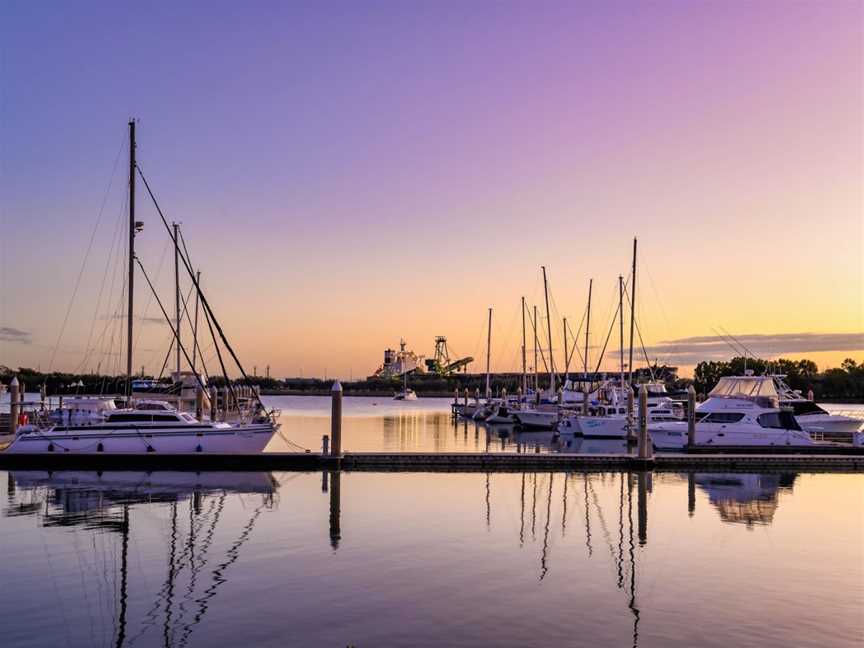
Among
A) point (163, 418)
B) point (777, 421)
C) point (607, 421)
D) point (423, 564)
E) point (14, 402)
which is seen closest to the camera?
point (423, 564)

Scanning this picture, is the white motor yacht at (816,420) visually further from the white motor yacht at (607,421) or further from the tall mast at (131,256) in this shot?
the tall mast at (131,256)

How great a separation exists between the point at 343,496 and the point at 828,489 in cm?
1785

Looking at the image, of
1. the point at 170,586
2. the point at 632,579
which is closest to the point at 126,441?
the point at 170,586

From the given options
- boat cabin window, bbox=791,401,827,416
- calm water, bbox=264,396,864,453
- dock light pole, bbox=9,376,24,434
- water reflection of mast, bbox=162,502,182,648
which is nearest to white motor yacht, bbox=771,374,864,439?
boat cabin window, bbox=791,401,827,416

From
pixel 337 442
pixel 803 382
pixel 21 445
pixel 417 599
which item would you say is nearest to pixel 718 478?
pixel 337 442

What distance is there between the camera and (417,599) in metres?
15.4

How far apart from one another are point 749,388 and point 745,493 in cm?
1805

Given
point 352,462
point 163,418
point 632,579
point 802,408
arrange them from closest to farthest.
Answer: point 632,579
point 352,462
point 163,418
point 802,408

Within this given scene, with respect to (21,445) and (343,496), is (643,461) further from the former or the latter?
(21,445)

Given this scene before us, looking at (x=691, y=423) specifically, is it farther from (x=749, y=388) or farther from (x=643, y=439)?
(x=643, y=439)

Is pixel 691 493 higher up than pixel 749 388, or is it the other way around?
pixel 749 388

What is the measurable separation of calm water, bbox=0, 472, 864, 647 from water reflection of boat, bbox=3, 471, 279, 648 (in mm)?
76

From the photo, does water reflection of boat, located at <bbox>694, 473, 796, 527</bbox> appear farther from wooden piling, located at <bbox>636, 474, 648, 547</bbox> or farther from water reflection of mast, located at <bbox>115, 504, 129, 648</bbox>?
water reflection of mast, located at <bbox>115, 504, 129, 648</bbox>

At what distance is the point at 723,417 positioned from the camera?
146 feet
